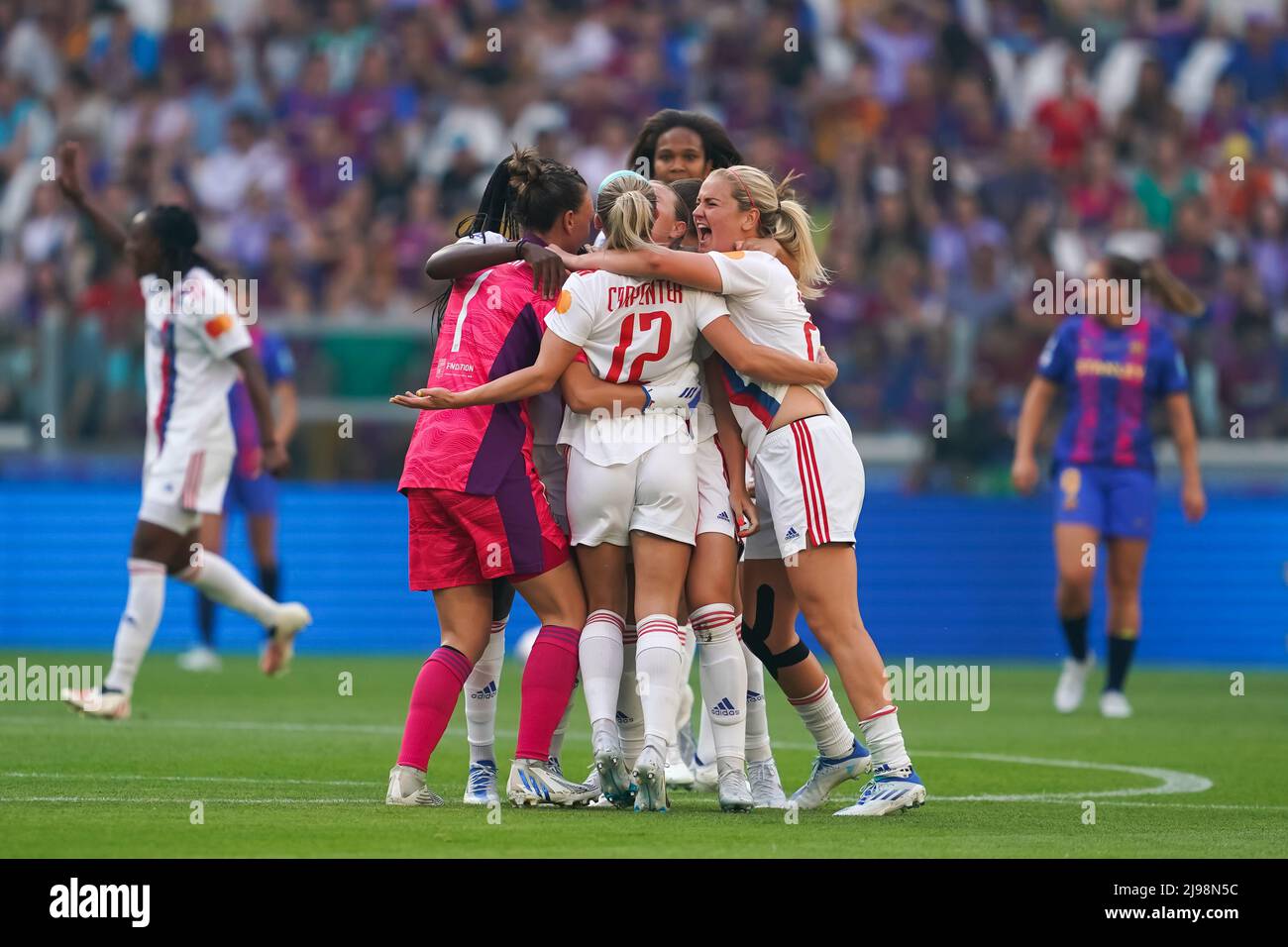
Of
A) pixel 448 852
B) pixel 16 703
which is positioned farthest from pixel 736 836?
pixel 16 703

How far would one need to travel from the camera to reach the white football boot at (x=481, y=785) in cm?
731

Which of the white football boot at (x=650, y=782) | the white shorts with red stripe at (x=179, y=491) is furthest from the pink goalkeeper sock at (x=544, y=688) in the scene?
the white shorts with red stripe at (x=179, y=491)

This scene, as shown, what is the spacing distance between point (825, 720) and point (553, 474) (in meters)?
1.34

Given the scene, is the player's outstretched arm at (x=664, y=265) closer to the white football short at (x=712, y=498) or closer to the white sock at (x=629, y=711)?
the white football short at (x=712, y=498)

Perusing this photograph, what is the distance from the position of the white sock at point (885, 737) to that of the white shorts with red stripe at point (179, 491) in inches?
175

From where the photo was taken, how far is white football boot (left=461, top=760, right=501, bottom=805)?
7.31 meters

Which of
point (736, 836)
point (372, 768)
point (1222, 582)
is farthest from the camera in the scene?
point (1222, 582)

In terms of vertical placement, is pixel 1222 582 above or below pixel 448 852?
above

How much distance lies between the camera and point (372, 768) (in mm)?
8562

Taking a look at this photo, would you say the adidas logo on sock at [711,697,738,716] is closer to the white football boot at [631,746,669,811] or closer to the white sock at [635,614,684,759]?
the white sock at [635,614,684,759]

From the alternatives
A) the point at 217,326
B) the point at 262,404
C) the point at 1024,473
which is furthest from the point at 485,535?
the point at 1024,473

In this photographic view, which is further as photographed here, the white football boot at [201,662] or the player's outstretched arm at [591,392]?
the white football boot at [201,662]
